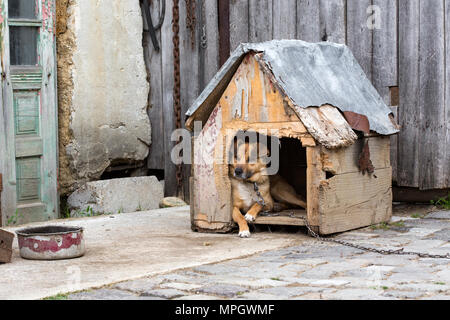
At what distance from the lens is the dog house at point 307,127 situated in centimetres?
593

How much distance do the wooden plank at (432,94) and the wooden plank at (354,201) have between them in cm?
56

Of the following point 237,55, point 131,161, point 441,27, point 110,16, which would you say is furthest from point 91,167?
point 441,27

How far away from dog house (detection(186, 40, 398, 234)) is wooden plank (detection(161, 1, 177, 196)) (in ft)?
7.53

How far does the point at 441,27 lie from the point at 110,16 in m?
3.73

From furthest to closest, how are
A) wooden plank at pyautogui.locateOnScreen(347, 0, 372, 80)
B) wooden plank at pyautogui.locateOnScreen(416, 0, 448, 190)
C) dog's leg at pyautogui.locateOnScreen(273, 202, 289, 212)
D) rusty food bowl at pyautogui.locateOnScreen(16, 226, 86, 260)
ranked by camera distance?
wooden plank at pyautogui.locateOnScreen(347, 0, 372, 80) → wooden plank at pyautogui.locateOnScreen(416, 0, 448, 190) → dog's leg at pyautogui.locateOnScreen(273, 202, 289, 212) → rusty food bowl at pyautogui.locateOnScreen(16, 226, 86, 260)

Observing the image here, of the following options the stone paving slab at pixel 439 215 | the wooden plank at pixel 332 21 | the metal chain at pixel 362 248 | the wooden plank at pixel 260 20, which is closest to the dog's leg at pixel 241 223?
the metal chain at pixel 362 248

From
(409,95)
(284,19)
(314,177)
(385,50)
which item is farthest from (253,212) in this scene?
(284,19)

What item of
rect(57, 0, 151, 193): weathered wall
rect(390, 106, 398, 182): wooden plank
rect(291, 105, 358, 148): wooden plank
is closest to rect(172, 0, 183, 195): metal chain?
rect(57, 0, 151, 193): weathered wall

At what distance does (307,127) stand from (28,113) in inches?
127

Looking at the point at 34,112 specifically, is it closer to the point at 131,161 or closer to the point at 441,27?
the point at 131,161

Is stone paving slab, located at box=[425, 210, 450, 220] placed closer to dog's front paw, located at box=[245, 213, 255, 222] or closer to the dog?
the dog

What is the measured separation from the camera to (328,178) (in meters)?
6.11

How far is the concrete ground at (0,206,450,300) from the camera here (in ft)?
13.4

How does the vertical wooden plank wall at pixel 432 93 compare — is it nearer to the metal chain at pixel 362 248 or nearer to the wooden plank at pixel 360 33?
the wooden plank at pixel 360 33
